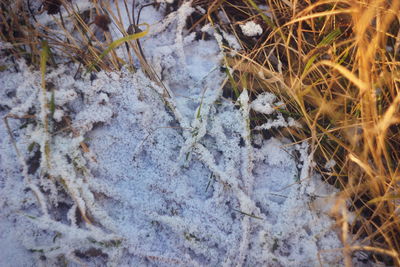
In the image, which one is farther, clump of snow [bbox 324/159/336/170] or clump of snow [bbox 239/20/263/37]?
clump of snow [bbox 239/20/263/37]

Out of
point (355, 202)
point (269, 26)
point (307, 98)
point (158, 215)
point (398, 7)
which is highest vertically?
point (269, 26)

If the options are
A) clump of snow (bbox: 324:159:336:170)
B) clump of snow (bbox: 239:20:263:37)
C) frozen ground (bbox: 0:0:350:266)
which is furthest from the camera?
clump of snow (bbox: 239:20:263:37)

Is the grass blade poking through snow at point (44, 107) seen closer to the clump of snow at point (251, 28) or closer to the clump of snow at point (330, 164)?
the clump of snow at point (251, 28)

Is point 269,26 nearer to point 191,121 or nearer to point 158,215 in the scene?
point 191,121

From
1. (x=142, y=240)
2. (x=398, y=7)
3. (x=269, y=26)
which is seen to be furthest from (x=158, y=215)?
(x=398, y=7)

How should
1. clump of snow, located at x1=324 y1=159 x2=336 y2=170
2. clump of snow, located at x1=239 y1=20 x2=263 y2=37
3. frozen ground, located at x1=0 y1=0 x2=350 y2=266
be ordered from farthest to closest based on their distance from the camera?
1. clump of snow, located at x1=239 y1=20 x2=263 y2=37
2. clump of snow, located at x1=324 y1=159 x2=336 y2=170
3. frozen ground, located at x1=0 y1=0 x2=350 y2=266

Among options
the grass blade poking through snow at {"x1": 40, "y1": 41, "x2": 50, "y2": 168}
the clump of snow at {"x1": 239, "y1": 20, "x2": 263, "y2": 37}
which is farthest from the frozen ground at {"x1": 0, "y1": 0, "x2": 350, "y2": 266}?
the clump of snow at {"x1": 239, "y1": 20, "x2": 263, "y2": 37}

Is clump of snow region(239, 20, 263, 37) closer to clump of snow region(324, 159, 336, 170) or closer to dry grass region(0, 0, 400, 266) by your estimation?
dry grass region(0, 0, 400, 266)
